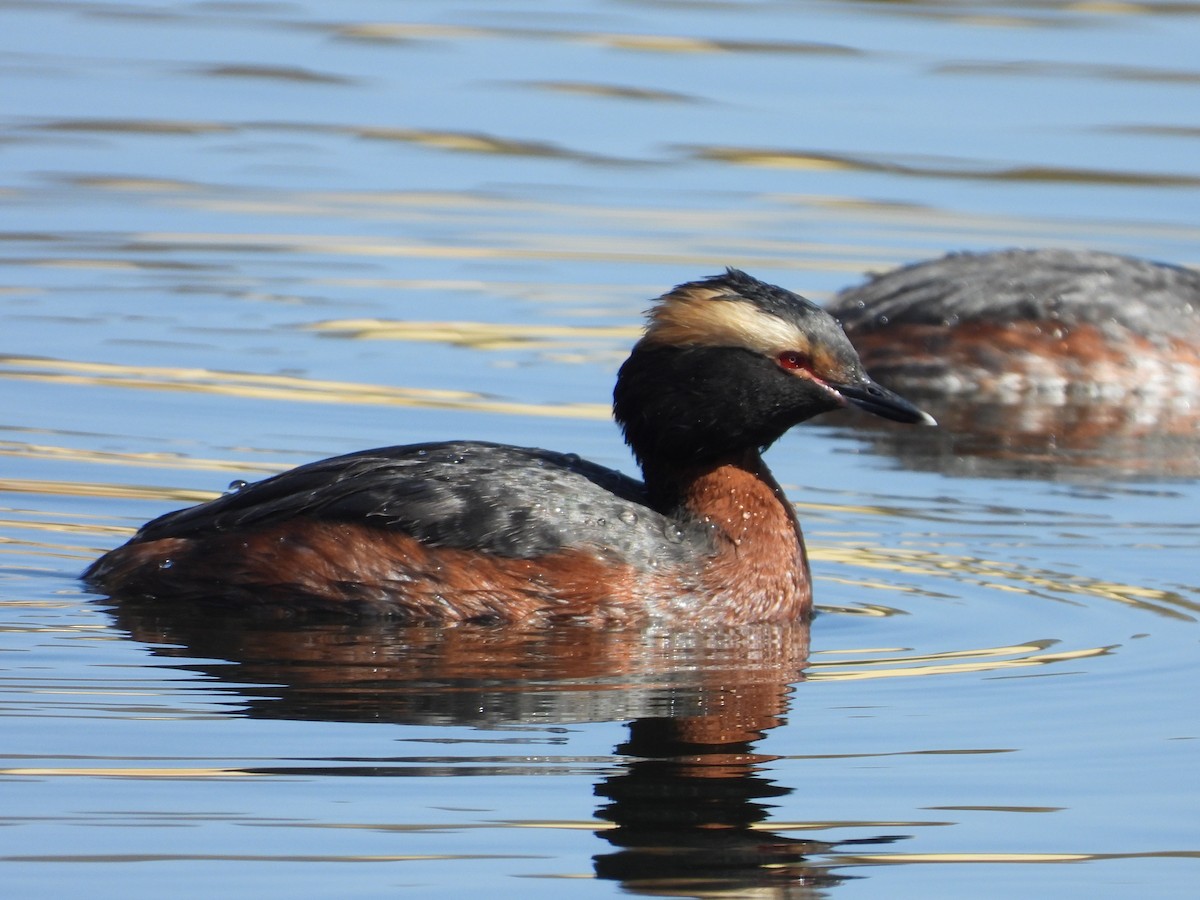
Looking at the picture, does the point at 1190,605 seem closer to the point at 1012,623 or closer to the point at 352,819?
the point at 1012,623

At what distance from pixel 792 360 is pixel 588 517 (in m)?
1.00

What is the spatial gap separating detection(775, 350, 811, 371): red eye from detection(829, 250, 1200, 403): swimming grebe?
16.5ft

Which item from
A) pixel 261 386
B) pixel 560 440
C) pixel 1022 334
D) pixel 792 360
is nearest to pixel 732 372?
pixel 792 360

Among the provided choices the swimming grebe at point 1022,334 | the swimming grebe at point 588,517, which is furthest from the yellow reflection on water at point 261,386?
the swimming grebe at point 588,517

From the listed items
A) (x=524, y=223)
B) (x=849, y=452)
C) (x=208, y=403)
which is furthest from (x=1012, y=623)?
(x=524, y=223)

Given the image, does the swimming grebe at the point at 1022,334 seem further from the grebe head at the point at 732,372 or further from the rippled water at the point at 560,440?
the grebe head at the point at 732,372

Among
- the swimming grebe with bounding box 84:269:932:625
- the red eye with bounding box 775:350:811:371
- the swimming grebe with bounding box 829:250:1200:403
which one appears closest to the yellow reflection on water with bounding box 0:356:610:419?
the swimming grebe with bounding box 829:250:1200:403

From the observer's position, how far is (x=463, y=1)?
25141mm

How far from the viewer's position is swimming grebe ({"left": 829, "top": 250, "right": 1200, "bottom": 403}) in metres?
14.8

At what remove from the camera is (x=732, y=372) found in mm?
9727

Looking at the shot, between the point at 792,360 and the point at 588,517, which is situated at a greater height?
the point at 792,360

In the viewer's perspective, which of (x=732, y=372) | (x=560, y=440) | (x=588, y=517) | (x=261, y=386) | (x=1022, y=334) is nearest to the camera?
(x=588, y=517)

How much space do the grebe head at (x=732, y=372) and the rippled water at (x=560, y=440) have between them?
0.82 m

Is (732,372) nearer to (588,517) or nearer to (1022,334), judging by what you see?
(588,517)
